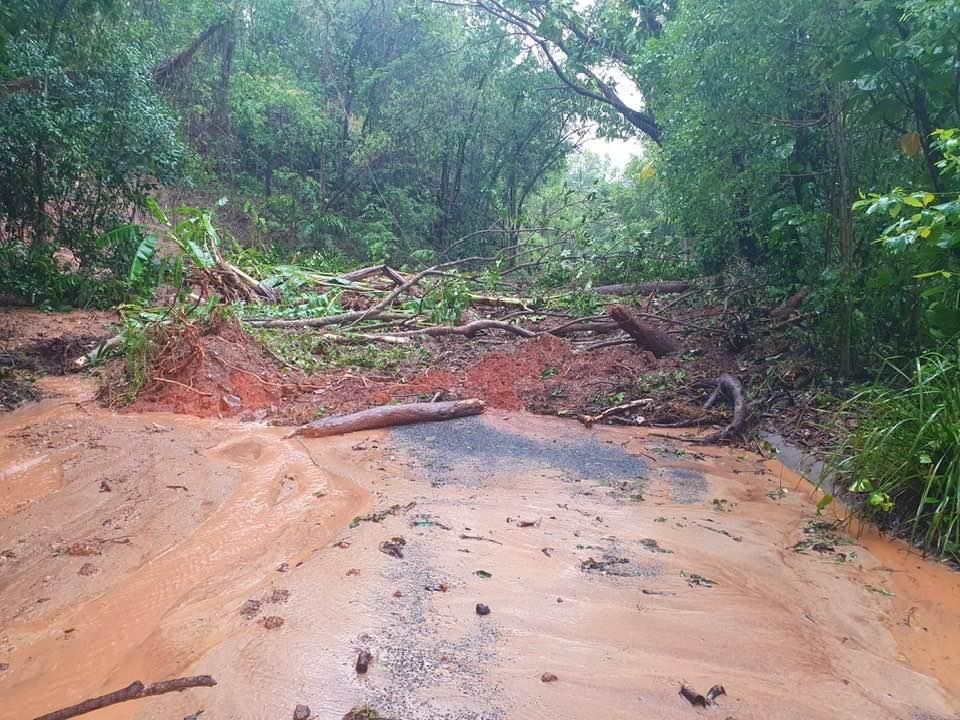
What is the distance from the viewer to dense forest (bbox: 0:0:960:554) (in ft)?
15.4

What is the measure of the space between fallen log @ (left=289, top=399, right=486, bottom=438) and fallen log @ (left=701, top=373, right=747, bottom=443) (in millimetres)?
2117

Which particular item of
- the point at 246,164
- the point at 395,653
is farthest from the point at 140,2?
the point at 395,653

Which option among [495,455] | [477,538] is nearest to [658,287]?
[495,455]

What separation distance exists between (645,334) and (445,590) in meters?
5.66

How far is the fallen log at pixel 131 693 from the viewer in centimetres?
198

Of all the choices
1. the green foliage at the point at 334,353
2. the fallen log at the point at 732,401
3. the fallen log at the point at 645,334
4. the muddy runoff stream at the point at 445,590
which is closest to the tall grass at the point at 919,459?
the muddy runoff stream at the point at 445,590

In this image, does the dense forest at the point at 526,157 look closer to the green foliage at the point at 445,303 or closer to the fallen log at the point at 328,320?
the green foliage at the point at 445,303

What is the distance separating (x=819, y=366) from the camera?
6395mm

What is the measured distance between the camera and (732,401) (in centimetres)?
638

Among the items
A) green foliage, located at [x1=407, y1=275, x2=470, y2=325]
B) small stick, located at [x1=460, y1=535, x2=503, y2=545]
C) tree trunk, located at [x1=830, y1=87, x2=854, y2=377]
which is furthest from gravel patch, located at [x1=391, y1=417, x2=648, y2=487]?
green foliage, located at [x1=407, y1=275, x2=470, y2=325]

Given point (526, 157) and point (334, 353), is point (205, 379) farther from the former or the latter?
point (526, 157)

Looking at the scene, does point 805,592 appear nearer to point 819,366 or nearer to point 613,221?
point 819,366

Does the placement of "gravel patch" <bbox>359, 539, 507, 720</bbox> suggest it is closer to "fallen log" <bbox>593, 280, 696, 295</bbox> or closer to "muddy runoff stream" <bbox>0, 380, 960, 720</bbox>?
"muddy runoff stream" <bbox>0, 380, 960, 720</bbox>

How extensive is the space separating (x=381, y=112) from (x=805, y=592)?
58.4 ft
